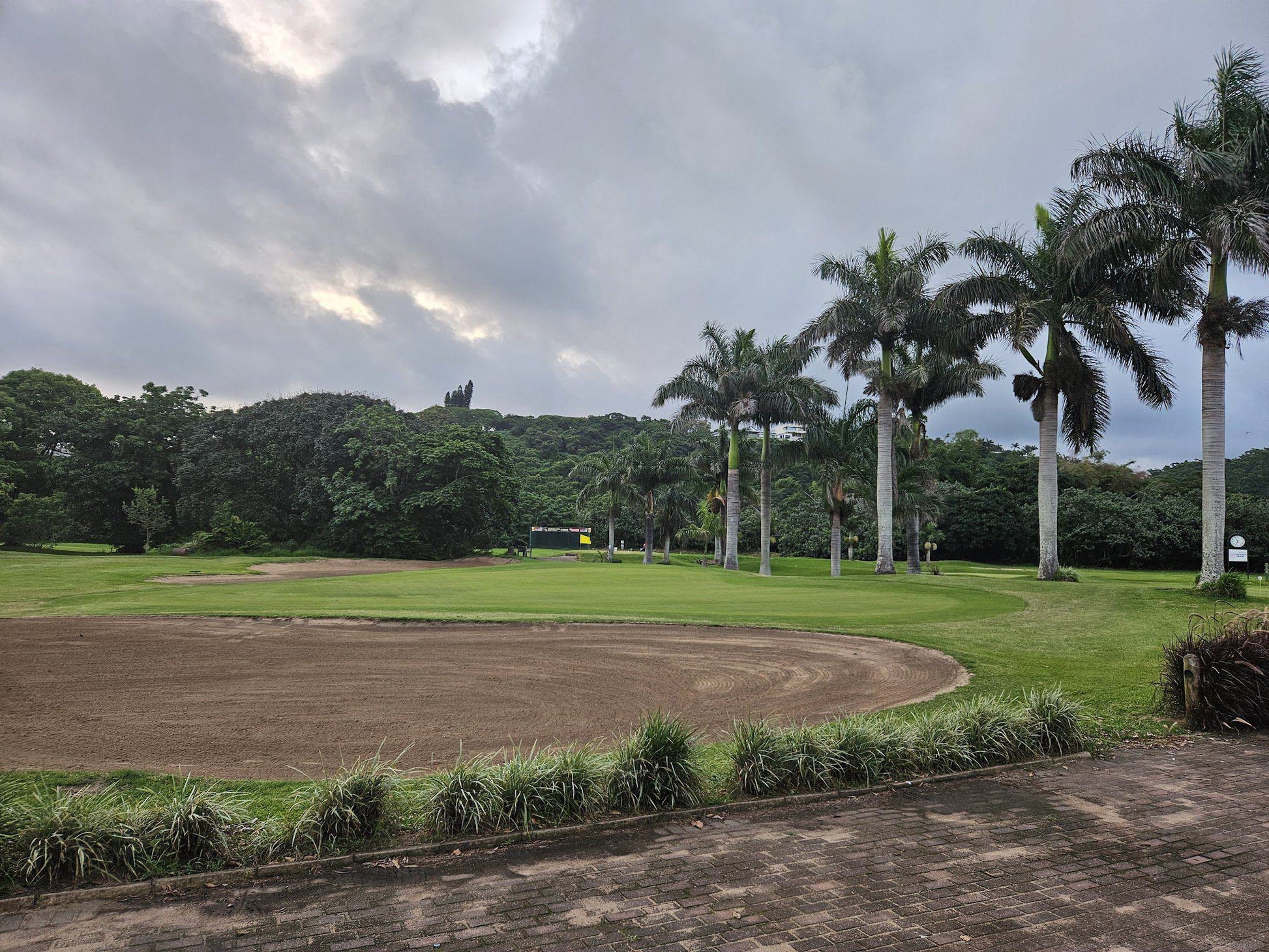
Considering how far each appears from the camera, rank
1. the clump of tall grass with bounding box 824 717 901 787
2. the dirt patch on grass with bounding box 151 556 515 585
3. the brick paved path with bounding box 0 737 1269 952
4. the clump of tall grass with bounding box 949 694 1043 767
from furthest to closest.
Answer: the dirt patch on grass with bounding box 151 556 515 585 < the clump of tall grass with bounding box 949 694 1043 767 < the clump of tall grass with bounding box 824 717 901 787 < the brick paved path with bounding box 0 737 1269 952

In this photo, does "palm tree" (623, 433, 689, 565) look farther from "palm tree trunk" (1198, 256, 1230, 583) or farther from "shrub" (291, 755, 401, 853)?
"shrub" (291, 755, 401, 853)

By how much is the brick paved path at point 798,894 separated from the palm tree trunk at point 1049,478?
22809 millimetres

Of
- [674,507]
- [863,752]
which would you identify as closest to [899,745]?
[863,752]

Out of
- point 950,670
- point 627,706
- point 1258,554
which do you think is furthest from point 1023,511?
point 627,706

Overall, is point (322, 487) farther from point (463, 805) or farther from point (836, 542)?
point (463, 805)

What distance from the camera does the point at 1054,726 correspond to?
750 centimetres

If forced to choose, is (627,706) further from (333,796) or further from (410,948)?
(410,948)

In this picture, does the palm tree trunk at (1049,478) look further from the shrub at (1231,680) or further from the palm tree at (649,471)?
the palm tree at (649,471)

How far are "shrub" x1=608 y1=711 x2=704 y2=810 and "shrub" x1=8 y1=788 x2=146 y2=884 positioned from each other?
10.8 ft

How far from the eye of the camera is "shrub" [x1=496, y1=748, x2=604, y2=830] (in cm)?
537

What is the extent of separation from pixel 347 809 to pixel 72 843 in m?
1.62

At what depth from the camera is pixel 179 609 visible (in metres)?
17.1

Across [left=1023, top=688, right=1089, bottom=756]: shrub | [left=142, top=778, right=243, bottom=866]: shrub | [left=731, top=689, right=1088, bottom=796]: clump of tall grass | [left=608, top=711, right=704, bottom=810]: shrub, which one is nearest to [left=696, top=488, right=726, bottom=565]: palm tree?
[left=1023, top=688, right=1089, bottom=756]: shrub

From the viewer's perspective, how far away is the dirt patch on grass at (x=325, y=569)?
89.6 ft
